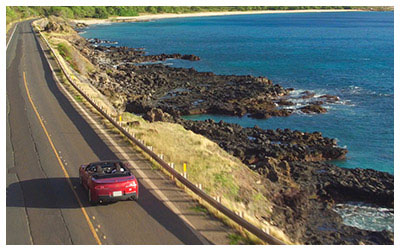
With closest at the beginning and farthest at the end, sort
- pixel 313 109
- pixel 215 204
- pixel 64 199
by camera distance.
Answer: pixel 215 204 < pixel 64 199 < pixel 313 109

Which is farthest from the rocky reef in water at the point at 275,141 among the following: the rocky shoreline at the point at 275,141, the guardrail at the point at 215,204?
the guardrail at the point at 215,204

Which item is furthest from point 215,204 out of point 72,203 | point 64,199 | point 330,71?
point 330,71

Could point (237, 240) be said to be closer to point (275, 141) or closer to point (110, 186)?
point (110, 186)

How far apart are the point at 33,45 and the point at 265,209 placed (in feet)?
190

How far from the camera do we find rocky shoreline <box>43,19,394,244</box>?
2242cm

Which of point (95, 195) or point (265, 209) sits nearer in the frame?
point (95, 195)

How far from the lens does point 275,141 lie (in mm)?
37906

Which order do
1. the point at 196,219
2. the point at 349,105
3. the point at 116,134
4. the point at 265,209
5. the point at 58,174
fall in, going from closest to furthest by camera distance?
the point at 196,219
the point at 58,174
the point at 265,209
the point at 116,134
the point at 349,105

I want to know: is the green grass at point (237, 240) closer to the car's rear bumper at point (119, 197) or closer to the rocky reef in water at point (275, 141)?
the car's rear bumper at point (119, 197)

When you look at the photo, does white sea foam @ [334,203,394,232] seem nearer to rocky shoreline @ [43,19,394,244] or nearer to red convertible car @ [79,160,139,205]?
rocky shoreline @ [43,19,394,244]

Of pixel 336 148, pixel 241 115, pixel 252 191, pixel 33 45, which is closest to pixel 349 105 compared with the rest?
pixel 241 115

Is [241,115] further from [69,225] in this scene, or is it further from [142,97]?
[69,225]

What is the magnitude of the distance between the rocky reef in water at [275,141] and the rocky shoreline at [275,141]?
0.06 metres

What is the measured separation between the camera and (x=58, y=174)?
58.5 ft
